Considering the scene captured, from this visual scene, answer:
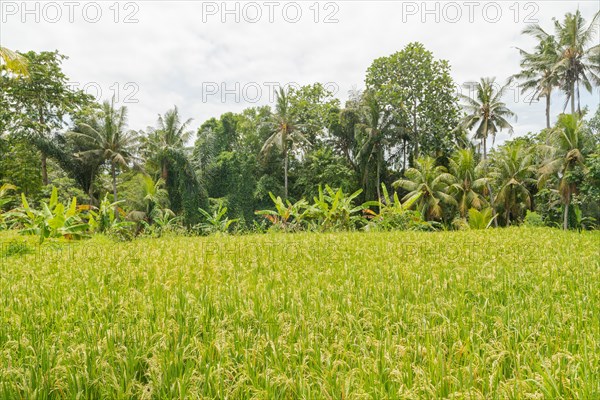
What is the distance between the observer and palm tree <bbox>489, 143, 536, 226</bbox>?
2500 cm

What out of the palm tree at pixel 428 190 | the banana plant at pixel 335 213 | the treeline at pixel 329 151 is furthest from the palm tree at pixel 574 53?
the banana plant at pixel 335 213

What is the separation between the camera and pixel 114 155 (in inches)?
1069

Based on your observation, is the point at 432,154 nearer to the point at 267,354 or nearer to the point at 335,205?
the point at 335,205

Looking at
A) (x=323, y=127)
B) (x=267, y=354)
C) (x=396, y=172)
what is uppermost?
(x=323, y=127)

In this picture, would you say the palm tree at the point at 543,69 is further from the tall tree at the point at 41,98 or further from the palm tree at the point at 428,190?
the tall tree at the point at 41,98

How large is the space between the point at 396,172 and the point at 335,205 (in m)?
21.7

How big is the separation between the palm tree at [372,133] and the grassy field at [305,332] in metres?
25.0

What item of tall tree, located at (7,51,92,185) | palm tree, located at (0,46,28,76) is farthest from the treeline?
palm tree, located at (0,46,28,76)

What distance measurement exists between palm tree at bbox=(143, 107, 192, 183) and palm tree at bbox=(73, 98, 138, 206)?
1.92 m

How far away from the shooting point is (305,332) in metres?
2.31

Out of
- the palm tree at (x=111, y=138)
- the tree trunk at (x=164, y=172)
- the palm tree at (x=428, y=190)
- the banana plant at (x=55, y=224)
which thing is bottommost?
the banana plant at (x=55, y=224)

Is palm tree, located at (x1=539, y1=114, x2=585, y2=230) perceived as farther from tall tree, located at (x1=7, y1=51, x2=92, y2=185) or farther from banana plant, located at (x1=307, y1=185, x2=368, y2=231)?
tall tree, located at (x1=7, y1=51, x2=92, y2=185)

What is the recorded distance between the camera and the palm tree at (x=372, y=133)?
28.8 meters

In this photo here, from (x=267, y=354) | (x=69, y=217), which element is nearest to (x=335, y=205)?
(x=69, y=217)
